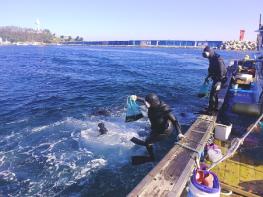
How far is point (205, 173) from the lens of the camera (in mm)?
5078

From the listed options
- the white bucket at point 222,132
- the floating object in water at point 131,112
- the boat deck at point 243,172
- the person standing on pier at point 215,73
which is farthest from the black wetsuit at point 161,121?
the person standing on pier at point 215,73

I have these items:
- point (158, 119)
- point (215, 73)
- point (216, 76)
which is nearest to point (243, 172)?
point (158, 119)

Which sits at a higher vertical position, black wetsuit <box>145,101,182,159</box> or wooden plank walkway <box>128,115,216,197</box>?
black wetsuit <box>145,101,182,159</box>

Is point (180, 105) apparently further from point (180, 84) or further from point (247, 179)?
point (247, 179)

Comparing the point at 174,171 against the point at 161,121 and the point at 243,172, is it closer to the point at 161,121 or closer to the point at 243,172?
the point at 161,121

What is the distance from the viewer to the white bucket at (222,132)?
29.6 feet

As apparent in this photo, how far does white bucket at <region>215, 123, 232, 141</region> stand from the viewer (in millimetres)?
9008

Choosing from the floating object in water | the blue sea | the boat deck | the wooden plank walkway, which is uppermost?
the floating object in water

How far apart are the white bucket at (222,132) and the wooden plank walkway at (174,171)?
2.71 feet

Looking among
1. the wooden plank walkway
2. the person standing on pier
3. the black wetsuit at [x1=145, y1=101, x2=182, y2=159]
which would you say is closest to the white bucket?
the wooden plank walkway

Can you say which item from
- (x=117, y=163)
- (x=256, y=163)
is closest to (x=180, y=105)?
(x=117, y=163)

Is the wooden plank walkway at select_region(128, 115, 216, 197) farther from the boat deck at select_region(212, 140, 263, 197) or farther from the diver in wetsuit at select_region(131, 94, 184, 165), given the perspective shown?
the boat deck at select_region(212, 140, 263, 197)

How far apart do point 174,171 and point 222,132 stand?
390 centimetres

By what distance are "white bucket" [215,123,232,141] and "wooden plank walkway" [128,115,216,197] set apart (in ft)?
2.71
